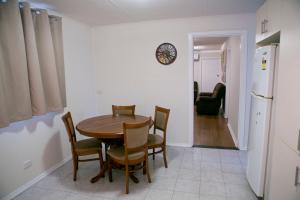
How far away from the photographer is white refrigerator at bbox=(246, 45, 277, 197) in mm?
1841

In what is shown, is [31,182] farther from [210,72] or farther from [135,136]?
[210,72]

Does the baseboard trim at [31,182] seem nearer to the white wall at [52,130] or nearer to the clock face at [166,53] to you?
the white wall at [52,130]

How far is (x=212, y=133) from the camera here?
173 inches

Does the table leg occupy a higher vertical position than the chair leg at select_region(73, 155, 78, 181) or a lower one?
lower

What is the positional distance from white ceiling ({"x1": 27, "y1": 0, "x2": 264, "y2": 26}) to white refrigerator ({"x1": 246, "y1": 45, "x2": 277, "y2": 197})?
1.04 metres

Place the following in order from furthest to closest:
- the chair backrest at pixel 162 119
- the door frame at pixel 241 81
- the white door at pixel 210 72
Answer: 1. the white door at pixel 210 72
2. the door frame at pixel 241 81
3. the chair backrest at pixel 162 119

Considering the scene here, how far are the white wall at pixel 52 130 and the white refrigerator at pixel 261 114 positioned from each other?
2.70 meters

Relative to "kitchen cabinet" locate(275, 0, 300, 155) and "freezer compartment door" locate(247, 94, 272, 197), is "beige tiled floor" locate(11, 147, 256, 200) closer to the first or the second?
"freezer compartment door" locate(247, 94, 272, 197)

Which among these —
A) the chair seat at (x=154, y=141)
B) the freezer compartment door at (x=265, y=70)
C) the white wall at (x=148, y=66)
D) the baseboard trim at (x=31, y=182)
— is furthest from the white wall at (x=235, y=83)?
the baseboard trim at (x=31, y=182)

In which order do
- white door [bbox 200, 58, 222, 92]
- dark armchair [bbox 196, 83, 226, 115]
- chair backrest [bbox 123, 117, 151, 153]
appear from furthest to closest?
white door [bbox 200, 58, 222, 92]
dark armchair [bbox 196, 83, 226, 115]
chair backrest [bbox 123, 117, 151, 153]

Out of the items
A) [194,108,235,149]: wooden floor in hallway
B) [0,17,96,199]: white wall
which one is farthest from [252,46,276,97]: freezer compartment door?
[0,17,96,199]: white wall

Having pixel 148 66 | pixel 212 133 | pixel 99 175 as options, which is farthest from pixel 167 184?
pixel 212 133

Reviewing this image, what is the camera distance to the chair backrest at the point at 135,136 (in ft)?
7.08

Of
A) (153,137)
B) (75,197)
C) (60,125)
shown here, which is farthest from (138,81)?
(75,197)
